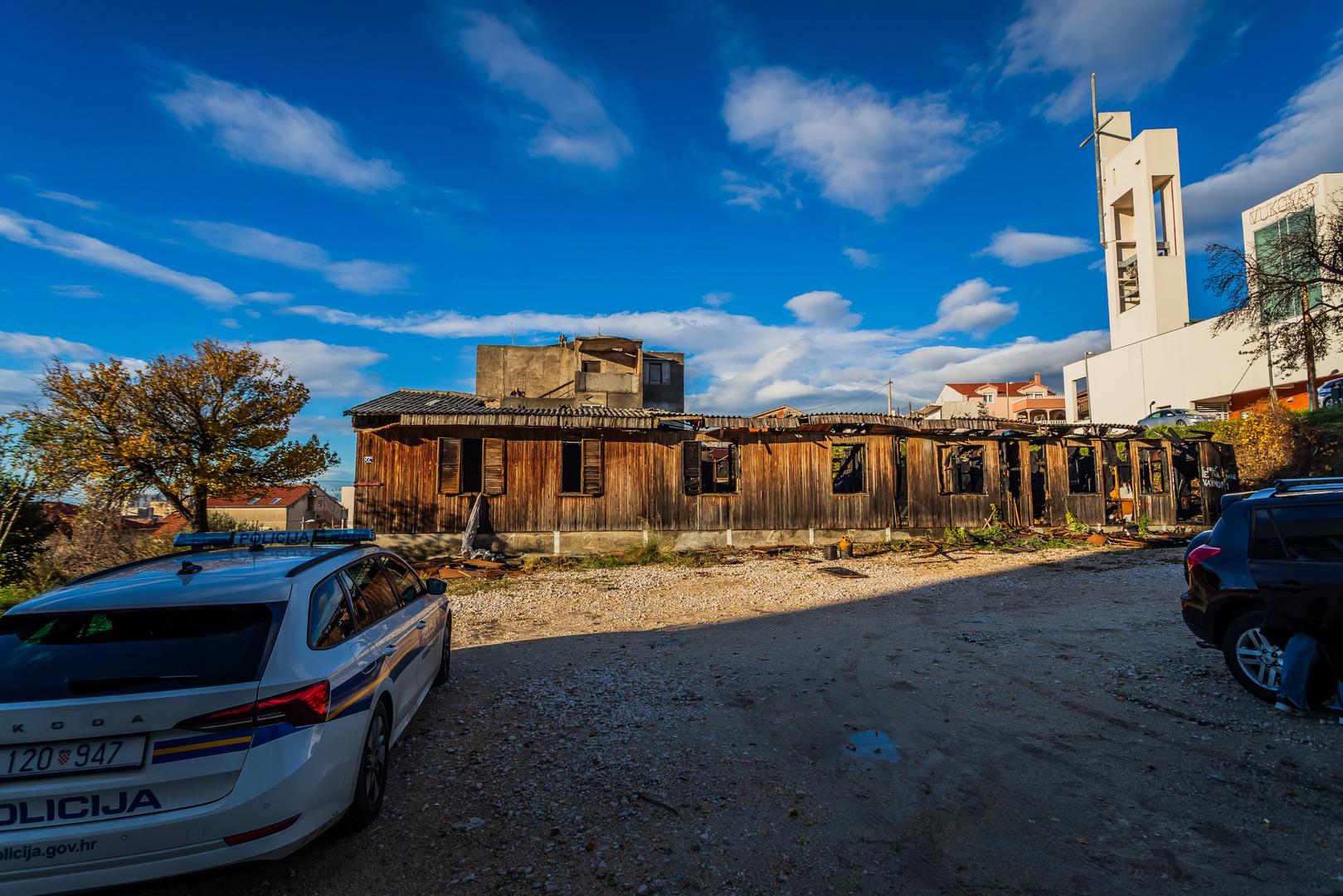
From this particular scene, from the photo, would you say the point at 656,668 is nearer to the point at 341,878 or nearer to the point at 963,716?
the point at 963,716

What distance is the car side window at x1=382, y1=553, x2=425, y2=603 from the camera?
482cm

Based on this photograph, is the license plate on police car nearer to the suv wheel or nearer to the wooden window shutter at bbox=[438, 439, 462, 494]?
the suv wheel

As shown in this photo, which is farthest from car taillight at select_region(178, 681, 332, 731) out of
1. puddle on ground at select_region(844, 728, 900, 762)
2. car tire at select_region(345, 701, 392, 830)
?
puddle on ground at select_region(844, 728, 900, 762)

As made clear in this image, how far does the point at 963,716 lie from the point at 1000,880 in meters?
2.22

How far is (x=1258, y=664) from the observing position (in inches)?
195

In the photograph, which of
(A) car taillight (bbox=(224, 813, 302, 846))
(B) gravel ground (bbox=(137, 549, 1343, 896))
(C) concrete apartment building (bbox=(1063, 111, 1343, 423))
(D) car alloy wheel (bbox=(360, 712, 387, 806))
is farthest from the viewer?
(C) concrete apartment building (bbox=(1063, 111, 1343, 423))

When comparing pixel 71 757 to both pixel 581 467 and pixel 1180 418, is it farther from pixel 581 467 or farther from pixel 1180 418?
pixel 1180 418

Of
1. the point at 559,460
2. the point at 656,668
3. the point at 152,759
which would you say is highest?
the point at 559,460

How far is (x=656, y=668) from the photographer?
652cm

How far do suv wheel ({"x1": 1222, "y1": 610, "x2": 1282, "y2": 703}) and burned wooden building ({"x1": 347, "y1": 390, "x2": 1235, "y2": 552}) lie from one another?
11745 millimetres

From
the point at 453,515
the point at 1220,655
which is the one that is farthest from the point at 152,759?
the point at 453,515

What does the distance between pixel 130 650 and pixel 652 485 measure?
45.6ft

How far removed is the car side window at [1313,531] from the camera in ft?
15.2

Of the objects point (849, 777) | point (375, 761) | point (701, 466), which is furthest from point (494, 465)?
point (849, 777)
